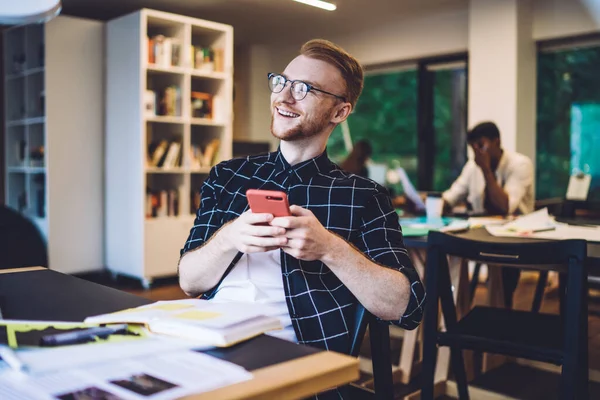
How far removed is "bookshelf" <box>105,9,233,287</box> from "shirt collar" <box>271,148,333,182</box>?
3.60 m

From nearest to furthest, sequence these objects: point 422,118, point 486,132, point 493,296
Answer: point 493,296
point 486,132
point 422,118

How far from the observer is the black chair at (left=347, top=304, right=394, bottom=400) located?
129 centimetres

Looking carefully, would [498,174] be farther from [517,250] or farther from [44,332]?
[44,332]

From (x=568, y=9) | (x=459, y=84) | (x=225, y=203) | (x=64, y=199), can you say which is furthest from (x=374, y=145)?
(x=225, y=203)

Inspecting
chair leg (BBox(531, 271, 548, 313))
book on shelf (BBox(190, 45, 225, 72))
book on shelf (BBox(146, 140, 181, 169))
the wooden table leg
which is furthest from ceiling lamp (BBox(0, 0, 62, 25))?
book on shelf (BBox(190, 45, 225, 72))

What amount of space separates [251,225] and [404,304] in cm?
39

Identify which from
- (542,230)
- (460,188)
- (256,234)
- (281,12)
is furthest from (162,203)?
(256,234)

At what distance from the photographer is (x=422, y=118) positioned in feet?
20.9

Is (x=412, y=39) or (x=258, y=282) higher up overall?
(x=412, y=39)

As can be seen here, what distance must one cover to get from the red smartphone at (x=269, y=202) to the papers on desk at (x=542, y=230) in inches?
56.9

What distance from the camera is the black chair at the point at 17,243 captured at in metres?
3.60

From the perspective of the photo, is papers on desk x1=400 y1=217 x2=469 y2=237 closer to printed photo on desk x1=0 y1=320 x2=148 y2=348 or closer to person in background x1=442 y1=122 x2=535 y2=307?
person in background x1=442 y1=122 x2=535 y2=307

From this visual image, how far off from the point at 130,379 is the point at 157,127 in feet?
15.9

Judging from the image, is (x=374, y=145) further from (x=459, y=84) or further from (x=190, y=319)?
(x=190, y=319)
